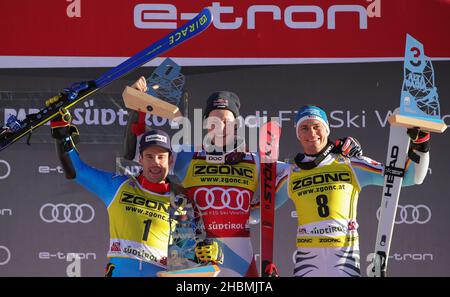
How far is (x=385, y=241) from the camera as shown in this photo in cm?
556

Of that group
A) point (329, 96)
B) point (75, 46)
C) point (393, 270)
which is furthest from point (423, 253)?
point (75, 46)

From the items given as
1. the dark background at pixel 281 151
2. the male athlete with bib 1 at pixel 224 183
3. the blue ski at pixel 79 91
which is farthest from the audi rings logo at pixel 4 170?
→ the male athlete with bib 1 at pixel 224 183

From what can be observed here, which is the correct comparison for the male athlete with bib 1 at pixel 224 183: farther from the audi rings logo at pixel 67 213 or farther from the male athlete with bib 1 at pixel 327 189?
the audi rings logo at pixel 67 213

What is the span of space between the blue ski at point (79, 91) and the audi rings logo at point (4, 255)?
5.61 feet

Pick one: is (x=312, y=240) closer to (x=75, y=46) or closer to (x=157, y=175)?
(x=157, y=175)

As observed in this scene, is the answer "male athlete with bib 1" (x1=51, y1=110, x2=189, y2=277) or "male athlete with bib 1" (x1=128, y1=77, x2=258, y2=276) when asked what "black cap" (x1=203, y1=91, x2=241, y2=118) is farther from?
"male athlete with bib 1" (x1=51, y1=110, x2=189, y2=277)

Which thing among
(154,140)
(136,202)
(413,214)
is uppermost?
(154,140)

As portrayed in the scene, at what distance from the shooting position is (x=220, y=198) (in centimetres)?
553

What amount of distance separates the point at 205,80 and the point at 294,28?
2.61 feet

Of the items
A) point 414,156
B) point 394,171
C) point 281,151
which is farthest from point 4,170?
point 414,156

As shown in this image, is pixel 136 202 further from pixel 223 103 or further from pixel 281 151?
pixel 281 151

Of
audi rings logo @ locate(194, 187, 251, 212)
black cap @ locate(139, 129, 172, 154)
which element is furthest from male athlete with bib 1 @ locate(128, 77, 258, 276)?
black cap @ locate(139, 129, 172, 154)

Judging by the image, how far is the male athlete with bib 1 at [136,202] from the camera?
532cm

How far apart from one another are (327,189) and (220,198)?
25.4 inches
